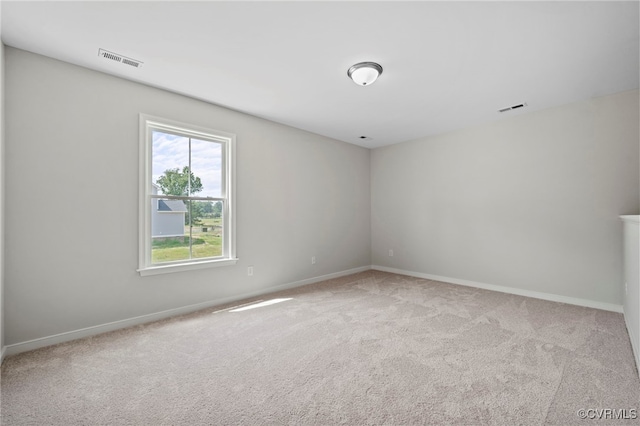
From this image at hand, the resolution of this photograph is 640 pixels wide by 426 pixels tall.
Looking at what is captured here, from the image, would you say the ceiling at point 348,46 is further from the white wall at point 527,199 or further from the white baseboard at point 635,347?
the white baseboard at point 635,347

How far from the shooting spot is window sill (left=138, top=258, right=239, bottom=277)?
299 cm

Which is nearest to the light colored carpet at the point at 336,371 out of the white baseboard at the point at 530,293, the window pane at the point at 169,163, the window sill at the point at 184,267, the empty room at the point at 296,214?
the empty room at the point at 296,214

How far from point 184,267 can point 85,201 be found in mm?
1149

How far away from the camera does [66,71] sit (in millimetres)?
2564

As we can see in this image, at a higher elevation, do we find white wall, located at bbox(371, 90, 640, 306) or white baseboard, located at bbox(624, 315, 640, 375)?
white wall, located at bbox(371, 90, 640, 306)

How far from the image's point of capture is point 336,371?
2.03 meters

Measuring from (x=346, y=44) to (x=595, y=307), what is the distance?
4106mm

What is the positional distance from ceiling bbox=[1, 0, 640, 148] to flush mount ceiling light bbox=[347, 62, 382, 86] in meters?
0.08

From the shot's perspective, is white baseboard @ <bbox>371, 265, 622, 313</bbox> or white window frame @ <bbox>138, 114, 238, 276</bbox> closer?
white window frame @ <bbox>138, 114, 238, 276</bbox>

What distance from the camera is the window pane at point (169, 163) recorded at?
3168 millimetres

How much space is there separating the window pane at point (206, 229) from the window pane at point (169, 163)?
0.28 meters

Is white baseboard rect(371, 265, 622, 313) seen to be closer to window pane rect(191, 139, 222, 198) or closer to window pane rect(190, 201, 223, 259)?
window pane rect(190, 201, 223, 259)

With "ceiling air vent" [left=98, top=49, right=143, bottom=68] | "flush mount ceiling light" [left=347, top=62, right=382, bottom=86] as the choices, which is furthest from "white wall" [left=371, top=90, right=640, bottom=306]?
"ceiling air vent" [left=98, top=49, right=143, bottom=68]

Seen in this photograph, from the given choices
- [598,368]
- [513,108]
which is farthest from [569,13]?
[598,368]
